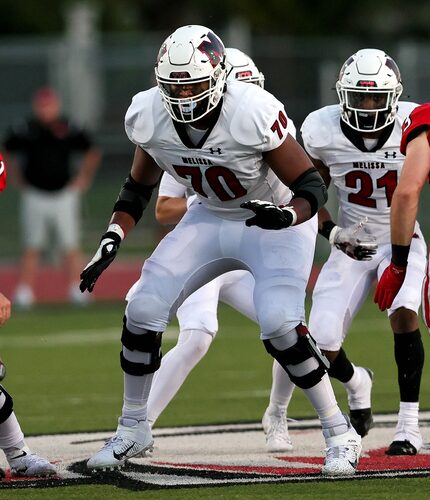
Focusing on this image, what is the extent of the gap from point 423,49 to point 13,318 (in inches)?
254

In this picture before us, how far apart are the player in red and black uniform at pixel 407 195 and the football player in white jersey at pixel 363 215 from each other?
513 mm

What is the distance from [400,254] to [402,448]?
39.2 inches

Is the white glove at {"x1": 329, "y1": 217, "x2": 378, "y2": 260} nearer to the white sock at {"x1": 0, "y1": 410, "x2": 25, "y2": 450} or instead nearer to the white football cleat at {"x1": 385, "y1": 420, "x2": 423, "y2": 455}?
the white football cleat at {"x1": 385, "y1": 420, "x2": 423, "y2": 455}

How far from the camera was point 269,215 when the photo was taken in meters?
5.58

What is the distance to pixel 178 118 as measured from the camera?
229 inches

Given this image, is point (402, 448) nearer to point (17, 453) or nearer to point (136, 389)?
point (136, 389)

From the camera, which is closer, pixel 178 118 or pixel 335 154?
pixel 178 118

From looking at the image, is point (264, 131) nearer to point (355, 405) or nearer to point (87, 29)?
point (355, 405)

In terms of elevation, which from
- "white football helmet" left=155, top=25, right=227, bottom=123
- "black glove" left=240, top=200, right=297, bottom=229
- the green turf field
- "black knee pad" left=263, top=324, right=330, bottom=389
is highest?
"white football helmet" left=155, top=25, right=227, bottom=123

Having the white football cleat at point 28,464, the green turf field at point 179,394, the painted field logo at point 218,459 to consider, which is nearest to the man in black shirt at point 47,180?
the green turf field at point 179,394

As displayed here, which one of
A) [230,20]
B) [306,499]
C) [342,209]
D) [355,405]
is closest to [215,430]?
[355,405]

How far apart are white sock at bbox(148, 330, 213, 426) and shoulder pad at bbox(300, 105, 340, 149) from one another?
1.04 metres

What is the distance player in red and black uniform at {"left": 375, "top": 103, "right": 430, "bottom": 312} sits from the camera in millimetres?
5584

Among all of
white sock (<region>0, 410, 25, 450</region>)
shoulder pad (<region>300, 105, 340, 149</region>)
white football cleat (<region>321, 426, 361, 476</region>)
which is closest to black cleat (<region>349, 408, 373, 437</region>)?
white football cleat (<region>321, 426, 361, 476</region>)
